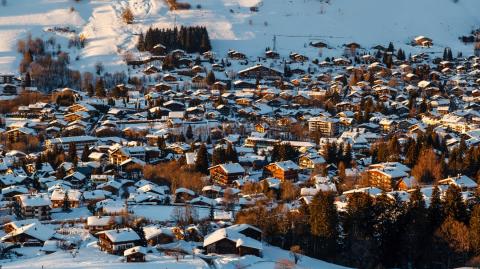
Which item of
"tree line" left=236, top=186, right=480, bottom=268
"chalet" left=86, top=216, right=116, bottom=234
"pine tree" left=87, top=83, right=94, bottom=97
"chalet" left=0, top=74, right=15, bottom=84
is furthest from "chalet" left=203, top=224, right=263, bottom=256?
"chalet" left=0, top=74, right=15, bottom=84

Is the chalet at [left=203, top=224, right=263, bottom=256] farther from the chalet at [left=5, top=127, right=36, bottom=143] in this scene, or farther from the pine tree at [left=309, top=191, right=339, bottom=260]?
the chalet at [left=5, top=127, right=36, bottom=143]

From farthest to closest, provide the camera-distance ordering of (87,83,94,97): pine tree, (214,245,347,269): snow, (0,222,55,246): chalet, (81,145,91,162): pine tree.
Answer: (87,83,94,97): pine tree, (81,145,91,162): pine tree, (0,222,55,246): chalet, (214,245,347,269): snow

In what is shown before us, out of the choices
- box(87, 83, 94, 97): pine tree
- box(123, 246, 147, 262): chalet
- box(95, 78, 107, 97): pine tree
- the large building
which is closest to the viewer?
box(123, 246, 147, 262): chalet

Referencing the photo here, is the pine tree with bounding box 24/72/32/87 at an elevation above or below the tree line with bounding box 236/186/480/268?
above

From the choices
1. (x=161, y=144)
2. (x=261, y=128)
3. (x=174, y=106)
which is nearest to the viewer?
(x=161, y=144)

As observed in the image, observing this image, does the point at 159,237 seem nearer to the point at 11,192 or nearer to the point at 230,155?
the point at 11,192

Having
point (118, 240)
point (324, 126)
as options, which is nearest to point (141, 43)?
point (324, 126)

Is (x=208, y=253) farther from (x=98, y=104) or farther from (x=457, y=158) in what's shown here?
(x=98, y=104)
